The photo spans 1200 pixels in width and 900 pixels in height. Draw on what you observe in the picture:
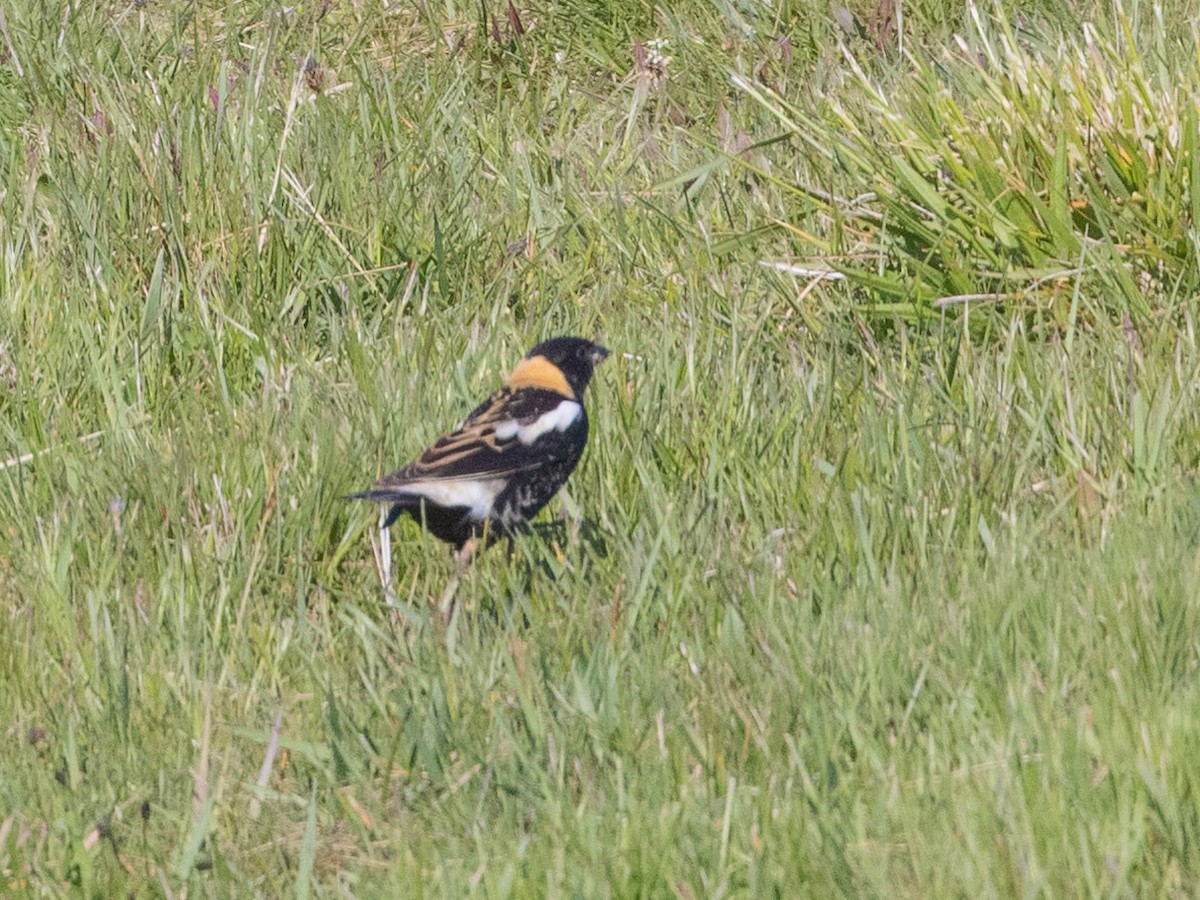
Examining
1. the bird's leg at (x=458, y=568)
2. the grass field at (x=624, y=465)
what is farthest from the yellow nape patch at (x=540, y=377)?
the bird's leg at (x=458, y=568)

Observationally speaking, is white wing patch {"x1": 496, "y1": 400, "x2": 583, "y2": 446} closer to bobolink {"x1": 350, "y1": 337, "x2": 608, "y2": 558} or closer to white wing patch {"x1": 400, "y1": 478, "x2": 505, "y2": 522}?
bobolink {"x1": 350, "y1": 337, "x2": 608, "y2": 558}

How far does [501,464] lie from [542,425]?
0.40 ft

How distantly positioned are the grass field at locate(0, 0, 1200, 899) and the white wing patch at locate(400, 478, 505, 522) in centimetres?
11

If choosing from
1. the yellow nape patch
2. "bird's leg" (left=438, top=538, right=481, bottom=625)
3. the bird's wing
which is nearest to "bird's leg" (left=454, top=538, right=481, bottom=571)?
"bird's leg" (left=438, top=538, right=481, bottom=625)

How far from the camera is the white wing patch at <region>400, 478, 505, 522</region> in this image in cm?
347

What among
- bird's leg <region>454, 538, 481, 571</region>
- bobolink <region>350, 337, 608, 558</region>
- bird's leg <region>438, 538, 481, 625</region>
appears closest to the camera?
bird's leg <region>438, 538, 481, 625</region>

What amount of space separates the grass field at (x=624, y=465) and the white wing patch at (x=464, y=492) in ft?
0.37

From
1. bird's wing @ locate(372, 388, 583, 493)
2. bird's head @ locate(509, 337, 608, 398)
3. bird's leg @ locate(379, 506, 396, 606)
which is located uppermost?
bird's head @ locate(509, 337, 608, 398)

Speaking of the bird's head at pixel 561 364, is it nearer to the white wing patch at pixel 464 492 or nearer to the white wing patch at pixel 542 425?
the white wing patch at pixel 542 425

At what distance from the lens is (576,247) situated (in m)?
5.13

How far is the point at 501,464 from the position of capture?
3.67 metres

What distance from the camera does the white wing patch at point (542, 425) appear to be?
3.64m

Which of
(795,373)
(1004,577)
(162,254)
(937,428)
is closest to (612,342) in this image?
(795,373)

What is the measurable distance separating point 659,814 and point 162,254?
2896 mm
